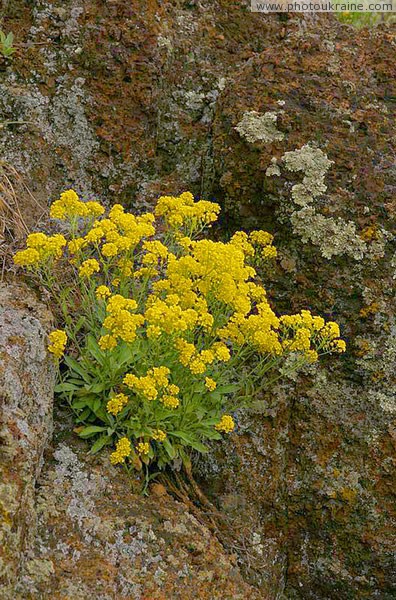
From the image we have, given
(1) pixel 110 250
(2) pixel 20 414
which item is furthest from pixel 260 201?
(2) pixel 20 414

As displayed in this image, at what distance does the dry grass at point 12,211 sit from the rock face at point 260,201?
5cm

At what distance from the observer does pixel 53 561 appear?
2.95m

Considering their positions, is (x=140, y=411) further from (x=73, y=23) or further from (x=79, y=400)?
(x=73, y=23)

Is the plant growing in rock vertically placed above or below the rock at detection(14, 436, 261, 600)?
above

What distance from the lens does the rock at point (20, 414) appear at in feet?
8.89

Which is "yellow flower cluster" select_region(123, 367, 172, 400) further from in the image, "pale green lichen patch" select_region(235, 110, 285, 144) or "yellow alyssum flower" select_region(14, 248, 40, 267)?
"pale green lichen patch" select_region(235, 110, 285, 144)

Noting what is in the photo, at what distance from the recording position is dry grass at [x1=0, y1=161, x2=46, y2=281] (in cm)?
390

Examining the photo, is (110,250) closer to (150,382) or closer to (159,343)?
(159,343)

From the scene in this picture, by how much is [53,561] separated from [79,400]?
0.84 m

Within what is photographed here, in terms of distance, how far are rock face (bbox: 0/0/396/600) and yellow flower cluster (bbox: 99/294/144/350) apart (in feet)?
1.93

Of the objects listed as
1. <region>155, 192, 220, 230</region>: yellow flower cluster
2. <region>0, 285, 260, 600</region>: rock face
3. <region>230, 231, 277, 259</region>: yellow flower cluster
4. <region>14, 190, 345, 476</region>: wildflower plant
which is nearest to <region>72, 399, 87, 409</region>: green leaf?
<region>14, 190, 345, 476</region>: wildflower plant

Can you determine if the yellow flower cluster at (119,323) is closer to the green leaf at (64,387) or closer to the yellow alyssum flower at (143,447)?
the green leaf at (64,387)

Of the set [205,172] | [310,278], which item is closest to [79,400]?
[310,278]

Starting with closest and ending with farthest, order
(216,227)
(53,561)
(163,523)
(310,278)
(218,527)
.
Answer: (53,561), (163,523), (218,527), (310,278), (216,227)
